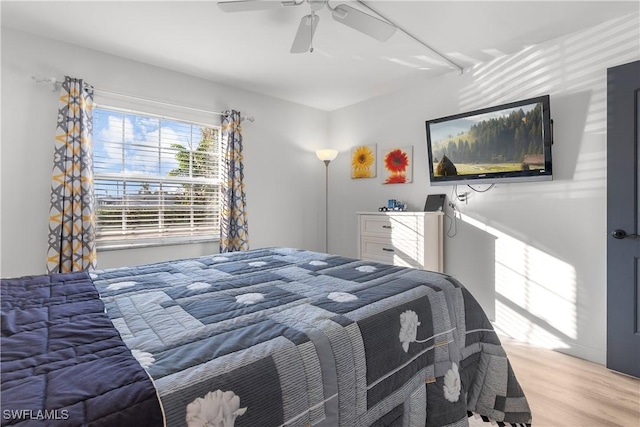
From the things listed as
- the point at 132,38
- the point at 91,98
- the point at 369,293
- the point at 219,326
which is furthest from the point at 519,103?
the point at 91,98

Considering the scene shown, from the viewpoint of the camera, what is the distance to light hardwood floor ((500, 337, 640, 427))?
5.50 ft

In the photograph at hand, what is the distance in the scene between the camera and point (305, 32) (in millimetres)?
1987

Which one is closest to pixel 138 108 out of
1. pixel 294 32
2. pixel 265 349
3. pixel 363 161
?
pixel 294 32

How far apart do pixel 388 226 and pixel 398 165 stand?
2.58 ft

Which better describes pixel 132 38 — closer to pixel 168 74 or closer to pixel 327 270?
pixel 168 74

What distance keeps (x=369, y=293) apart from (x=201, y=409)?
793 millimetres

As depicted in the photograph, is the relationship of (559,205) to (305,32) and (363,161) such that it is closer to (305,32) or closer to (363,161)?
(363,161)

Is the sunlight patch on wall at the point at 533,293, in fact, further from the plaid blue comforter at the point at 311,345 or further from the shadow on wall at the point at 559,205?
the plaid blue comforter at the point at 311,345

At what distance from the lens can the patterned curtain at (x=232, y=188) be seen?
3410 mm

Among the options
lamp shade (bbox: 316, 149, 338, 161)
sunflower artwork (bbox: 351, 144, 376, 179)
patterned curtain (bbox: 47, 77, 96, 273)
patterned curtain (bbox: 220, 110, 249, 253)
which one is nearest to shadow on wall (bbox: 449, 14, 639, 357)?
sunflower artwork (bbox: 351, 144, 376, 179)

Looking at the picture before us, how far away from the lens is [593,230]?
7.68 feet

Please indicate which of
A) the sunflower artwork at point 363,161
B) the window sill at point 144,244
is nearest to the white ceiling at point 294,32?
the sunflower artwork at point 363,161

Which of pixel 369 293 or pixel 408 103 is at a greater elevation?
pixel 408 103

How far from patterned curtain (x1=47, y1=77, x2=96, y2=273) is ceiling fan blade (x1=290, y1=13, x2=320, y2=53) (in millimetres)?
1883
